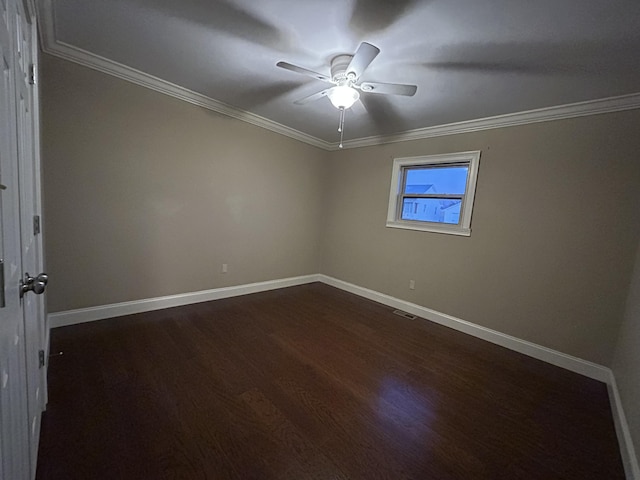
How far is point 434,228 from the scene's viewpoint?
330 centimetres

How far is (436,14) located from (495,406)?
2.57m

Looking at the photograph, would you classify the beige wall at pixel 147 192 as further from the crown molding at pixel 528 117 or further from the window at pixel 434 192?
the crown molding at pixel 528 117

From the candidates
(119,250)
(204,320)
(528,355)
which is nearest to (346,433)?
(204,320)

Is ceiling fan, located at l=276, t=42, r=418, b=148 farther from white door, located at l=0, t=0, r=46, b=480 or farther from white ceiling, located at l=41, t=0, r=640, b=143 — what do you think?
white door, located at l=0, t=0, r=46, b=480

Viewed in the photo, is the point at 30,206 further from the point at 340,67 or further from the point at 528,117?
the point at 528,117

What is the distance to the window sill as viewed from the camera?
3063 millimetres

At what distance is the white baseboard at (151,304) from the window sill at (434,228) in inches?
77.9

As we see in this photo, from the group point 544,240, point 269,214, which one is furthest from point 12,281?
point 544,240

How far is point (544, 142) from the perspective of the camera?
2.54 meters

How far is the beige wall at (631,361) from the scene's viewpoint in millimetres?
1520

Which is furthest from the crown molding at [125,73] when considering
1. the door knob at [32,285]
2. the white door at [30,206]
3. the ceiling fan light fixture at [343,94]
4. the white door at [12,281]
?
the door knob at [32,285]

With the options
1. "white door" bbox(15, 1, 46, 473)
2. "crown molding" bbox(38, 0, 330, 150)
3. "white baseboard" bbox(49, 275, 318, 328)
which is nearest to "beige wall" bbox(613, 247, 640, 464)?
"white door" bbox(15, 1, 46, 473)

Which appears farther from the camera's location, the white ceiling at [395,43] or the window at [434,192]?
the window at [434,192]

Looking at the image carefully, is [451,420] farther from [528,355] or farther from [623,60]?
[623,60]
